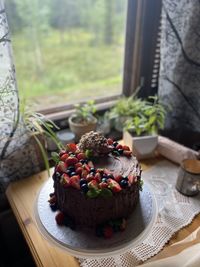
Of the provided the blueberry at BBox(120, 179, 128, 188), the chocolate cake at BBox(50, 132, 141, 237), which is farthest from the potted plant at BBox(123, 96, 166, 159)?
the blueberry at BBox(120, 179, 128, 188)

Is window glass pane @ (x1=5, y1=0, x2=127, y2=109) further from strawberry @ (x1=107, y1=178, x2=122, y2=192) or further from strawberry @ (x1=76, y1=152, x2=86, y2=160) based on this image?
strawberry @ (x1=107, y1=178, x2=122, y2=192)

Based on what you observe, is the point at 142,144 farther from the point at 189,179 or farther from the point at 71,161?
the point at 71,161

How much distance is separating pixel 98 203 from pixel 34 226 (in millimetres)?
252

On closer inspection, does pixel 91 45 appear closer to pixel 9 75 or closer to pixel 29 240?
pixel 9 75

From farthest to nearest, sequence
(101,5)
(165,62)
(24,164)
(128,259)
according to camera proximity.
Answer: (101,5), (165,62), (24,164), (128,259)

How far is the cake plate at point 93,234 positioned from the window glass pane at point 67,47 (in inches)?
46.1

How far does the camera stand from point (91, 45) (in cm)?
248

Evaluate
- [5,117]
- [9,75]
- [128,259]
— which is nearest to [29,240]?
[128,259]

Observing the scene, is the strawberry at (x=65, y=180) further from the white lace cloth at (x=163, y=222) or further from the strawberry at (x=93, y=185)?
the white lace cloth at (x=163, y=222)

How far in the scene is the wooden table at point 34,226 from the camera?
695 mm

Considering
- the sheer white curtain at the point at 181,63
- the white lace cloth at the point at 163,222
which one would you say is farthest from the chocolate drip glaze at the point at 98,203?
the sheer white curtain at the point at 181,63

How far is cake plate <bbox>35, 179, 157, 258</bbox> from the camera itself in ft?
2.24

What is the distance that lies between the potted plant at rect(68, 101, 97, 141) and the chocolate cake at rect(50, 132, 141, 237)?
0.32m

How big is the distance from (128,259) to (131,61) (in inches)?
39.0
